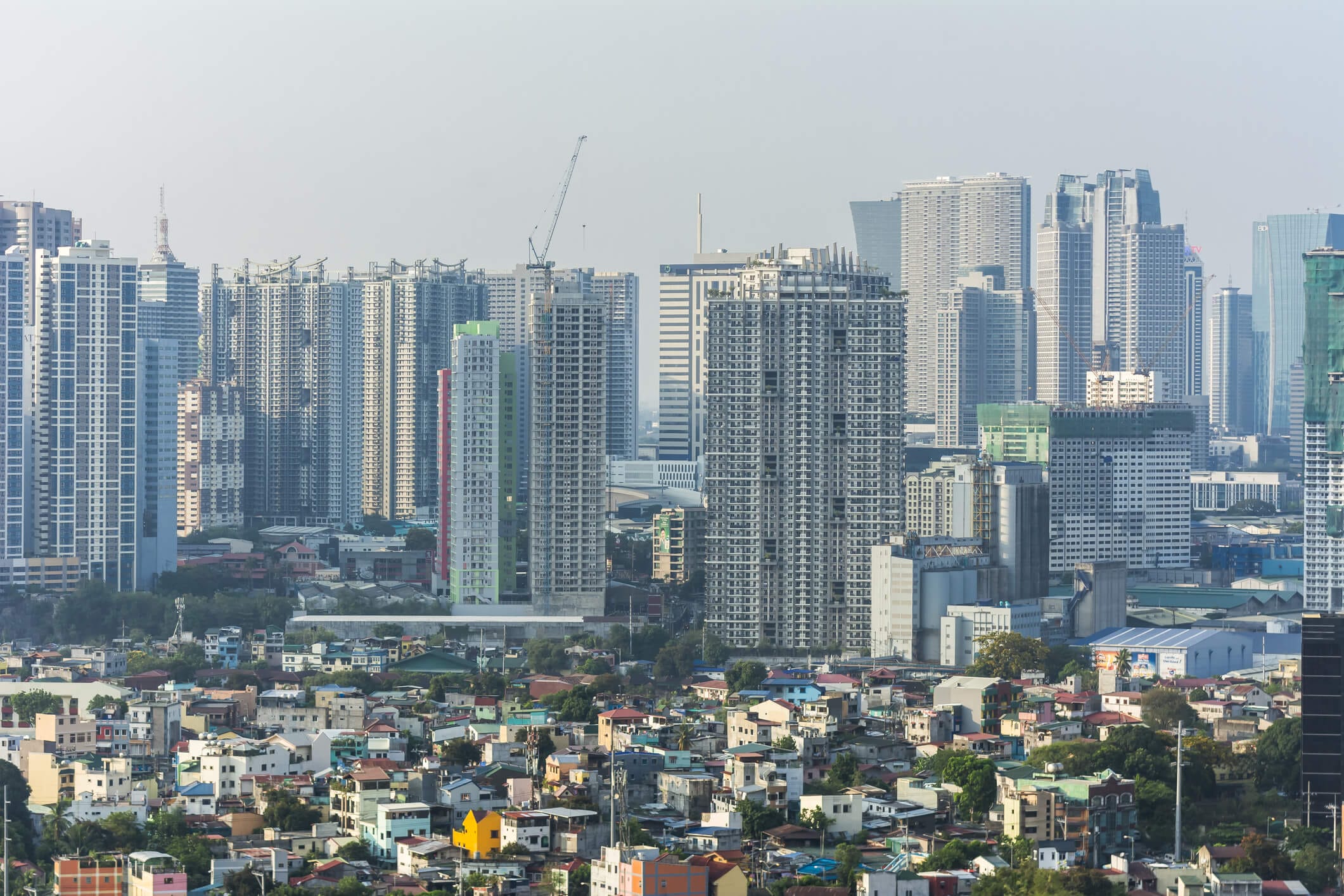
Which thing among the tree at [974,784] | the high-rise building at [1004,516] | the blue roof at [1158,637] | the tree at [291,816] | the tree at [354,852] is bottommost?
the tree at [354,852]

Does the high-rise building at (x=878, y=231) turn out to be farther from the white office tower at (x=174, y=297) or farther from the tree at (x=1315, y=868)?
the tree at (x=1315, y=868)

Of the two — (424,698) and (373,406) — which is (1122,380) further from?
(424,698)

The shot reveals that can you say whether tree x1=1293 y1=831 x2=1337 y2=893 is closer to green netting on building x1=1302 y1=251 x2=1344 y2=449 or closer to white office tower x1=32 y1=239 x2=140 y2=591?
green netting on building x1=1302 y1=251 x2=1344 y2=449

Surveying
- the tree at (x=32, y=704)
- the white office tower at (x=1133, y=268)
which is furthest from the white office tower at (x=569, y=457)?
the white office tower at (x=1133, y=268)

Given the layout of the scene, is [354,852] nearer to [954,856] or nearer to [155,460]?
[954,856]

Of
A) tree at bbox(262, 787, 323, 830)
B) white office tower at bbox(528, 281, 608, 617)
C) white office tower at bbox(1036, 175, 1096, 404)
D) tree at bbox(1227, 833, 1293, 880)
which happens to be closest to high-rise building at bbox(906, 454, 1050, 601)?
white office tower at bbox(528, 281, 608, 617)
